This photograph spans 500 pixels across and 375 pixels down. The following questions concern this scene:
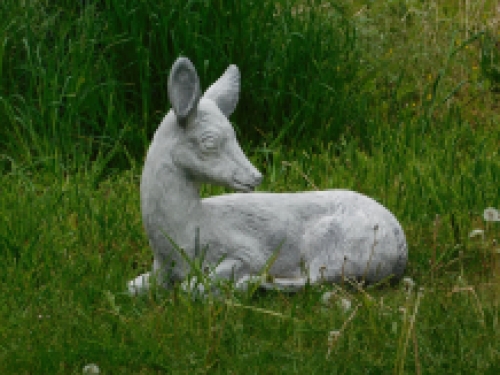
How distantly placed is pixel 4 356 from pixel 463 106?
4810mm

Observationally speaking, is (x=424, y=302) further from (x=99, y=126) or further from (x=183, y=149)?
(x=99, y=126)

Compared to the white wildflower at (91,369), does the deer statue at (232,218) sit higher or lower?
higher

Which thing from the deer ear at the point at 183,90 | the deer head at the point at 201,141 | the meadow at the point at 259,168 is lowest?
the meadow at the point at 259,168

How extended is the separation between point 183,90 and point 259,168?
7.64ft

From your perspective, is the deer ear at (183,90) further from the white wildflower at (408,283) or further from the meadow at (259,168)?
the white wildflower at (408,283)

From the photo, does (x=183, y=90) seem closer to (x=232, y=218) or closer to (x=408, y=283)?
(x=232, y=218)

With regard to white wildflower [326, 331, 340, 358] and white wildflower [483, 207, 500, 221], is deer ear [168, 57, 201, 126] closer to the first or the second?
white wildflower [326, 331, 340, 358]

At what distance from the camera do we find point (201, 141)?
3.75m

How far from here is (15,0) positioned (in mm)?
Answer: 6781

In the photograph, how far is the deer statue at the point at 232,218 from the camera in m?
3.76

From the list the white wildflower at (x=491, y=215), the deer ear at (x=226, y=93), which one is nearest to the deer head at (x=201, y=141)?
the deer ear at (x=226, y=93)

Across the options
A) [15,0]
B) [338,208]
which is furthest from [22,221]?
[15,0]

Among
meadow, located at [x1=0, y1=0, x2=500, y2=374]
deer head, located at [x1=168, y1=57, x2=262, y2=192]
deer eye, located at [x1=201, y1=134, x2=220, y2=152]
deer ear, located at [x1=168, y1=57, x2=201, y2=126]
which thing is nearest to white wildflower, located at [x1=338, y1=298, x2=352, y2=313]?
meadow, located at [x1=0, y1=0, x2=500, y2=374]

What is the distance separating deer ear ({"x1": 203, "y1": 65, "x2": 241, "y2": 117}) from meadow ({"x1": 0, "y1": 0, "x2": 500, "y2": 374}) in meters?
0.62
